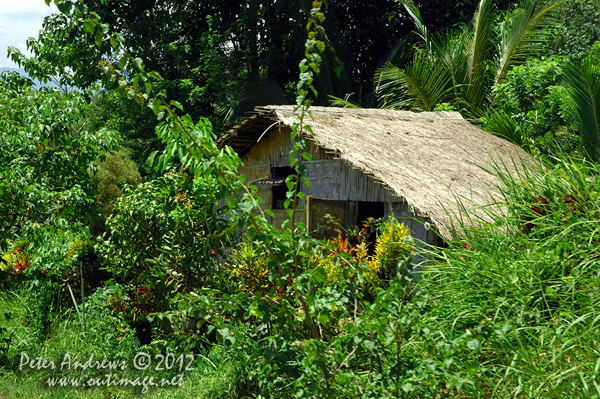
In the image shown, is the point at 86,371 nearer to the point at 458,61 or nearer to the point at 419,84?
the point at 419,84

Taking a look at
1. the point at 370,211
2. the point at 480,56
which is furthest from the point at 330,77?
the point at 370,211

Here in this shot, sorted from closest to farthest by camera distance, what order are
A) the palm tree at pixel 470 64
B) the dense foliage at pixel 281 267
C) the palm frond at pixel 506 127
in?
the dense foliage at pixel 281 267, the palm frond at pixel 506 127, the palm tree at pixel 470 64

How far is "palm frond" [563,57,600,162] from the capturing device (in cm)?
766

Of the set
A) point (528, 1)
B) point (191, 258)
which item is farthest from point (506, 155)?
point (191, 258)

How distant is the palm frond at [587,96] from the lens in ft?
25.1

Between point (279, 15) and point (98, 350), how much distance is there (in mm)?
13066

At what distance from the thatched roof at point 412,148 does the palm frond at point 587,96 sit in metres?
1.04

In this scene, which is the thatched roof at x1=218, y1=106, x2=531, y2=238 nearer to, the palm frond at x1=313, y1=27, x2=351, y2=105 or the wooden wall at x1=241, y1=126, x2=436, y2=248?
the wooden wall at x1=241, y1=126, x2=436, y2=248

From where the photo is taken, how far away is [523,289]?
131 inches

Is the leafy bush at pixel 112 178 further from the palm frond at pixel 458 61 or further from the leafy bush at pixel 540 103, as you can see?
the leafy bush at pixel 540 103

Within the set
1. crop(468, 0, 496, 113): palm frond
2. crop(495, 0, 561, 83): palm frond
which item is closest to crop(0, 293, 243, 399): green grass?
crop(468, 0, 496, 113): palm frond

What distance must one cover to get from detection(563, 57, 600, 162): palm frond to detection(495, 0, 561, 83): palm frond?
4545 mm

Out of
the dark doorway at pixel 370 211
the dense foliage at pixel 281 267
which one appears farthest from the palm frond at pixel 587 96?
the dark doorway at pixel 370 211

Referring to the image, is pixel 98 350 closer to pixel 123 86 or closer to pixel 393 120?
pixel 123 86
